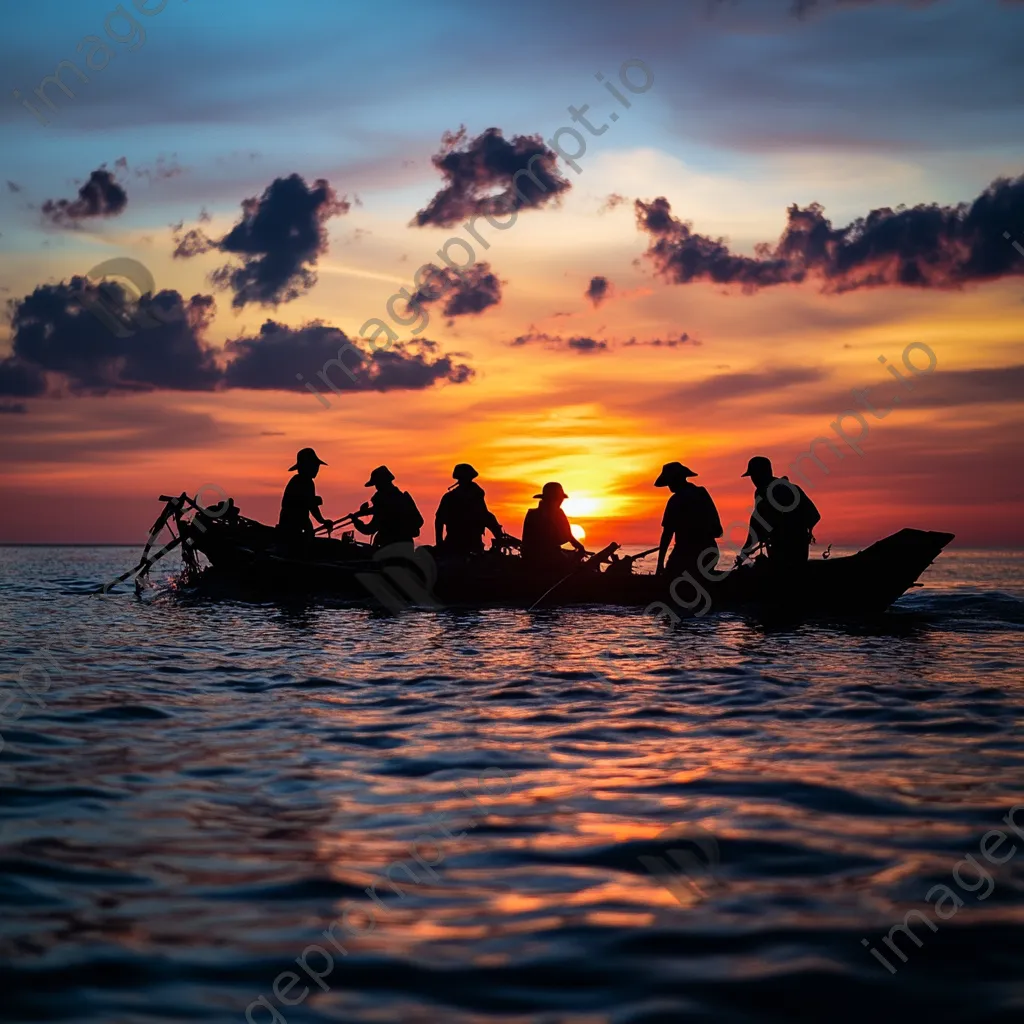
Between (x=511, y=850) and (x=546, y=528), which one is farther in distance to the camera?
(x=546, y=528)

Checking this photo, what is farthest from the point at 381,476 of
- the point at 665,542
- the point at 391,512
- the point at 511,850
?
the point at 511,850

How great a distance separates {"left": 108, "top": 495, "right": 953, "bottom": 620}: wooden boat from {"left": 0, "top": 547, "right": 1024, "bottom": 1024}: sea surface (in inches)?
303

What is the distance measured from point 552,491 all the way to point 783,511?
4.86 meters

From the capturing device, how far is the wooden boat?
1748 cm

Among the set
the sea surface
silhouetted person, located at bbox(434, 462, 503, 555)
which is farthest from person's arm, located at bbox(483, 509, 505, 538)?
the sea surface

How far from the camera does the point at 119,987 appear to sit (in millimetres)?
3234

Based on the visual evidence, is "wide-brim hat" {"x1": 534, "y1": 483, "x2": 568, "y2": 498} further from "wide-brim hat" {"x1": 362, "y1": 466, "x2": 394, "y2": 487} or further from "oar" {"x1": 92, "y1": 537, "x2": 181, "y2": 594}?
"oar" {"x1": 92, "y1": 537, "x2": 181, "y2": 594}

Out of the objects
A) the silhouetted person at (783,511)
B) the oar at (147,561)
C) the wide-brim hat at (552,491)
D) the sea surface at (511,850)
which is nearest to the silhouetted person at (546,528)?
the wide-brim hat at (552,491)

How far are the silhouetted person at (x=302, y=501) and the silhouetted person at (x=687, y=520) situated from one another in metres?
8.44

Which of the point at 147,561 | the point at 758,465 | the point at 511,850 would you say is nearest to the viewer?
the point at 511,850

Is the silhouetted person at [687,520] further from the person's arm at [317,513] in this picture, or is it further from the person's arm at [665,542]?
the person's arm at [317,513]

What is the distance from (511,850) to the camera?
4.56 m

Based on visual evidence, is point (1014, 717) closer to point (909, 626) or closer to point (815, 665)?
point (815, 665)

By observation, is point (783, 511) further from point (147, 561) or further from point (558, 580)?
point (147, 561)
